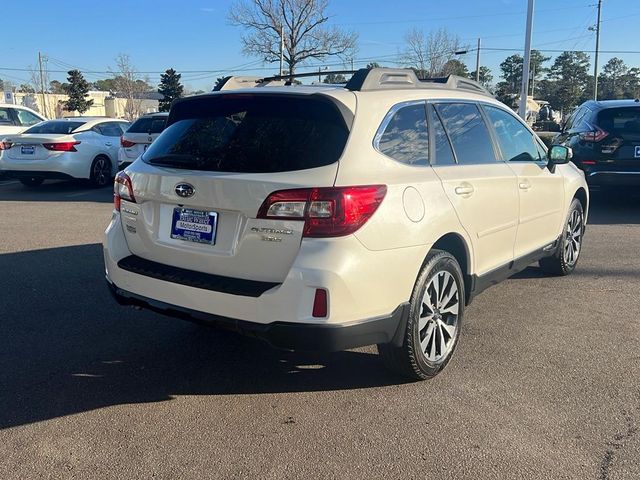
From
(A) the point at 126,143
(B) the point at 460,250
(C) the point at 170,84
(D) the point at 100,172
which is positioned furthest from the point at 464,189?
(C) the point at 170,84

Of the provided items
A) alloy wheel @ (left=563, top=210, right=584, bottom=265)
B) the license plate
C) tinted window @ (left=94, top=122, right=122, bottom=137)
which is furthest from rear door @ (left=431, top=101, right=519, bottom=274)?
tinted window @ (left=94, top=122, right=122, bottom=137)

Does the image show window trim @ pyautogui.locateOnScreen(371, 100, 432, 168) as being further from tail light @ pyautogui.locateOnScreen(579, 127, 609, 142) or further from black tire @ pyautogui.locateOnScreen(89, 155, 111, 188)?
black tire @ pyautogui.locateOnScreen(89, 155, 111, 188)

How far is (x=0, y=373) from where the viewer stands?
362 centimetres

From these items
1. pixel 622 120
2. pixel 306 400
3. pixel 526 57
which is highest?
pixel 526 57

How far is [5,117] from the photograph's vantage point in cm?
1443

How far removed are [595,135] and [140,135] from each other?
331 inches

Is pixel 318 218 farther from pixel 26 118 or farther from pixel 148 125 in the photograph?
pixel 26 118

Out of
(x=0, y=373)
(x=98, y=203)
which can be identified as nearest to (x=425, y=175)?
(x=0, y=373)

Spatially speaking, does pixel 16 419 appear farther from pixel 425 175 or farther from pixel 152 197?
pixel 425 175

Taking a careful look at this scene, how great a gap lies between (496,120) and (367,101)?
176cm

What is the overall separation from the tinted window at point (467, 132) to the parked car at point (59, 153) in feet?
32.1

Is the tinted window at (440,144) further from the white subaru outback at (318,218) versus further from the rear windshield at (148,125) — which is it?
the rear windshield at (148,125)

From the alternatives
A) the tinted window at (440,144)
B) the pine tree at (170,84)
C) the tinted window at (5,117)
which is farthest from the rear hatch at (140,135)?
the pine tree at (170,84)

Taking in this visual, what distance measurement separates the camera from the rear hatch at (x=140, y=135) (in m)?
11.8
